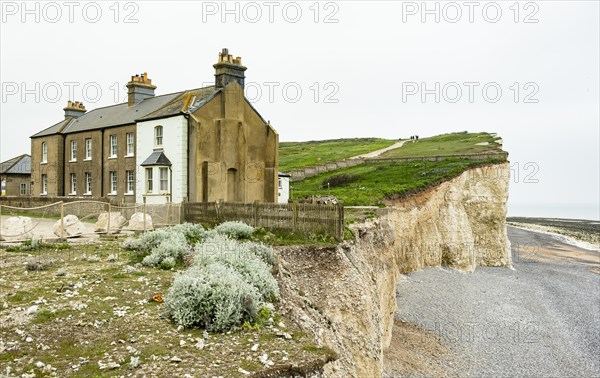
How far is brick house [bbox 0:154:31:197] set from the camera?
52375 millimetres

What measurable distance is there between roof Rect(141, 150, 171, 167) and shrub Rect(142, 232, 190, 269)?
15.6m

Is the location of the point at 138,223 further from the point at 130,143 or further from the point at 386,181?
the point at 386,181

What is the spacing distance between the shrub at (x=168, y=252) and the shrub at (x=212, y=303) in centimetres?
494

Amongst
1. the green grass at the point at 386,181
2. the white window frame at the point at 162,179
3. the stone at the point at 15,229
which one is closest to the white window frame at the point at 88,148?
the white window frame at the point at 162,179

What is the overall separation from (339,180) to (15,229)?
1998 inches

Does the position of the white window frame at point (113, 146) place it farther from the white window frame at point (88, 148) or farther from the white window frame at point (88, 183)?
the white window frame at point (88, 183)

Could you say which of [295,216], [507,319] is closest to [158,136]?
[295,216]

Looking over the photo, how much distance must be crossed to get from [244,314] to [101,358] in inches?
116

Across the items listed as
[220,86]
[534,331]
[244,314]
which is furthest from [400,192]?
[244,314]

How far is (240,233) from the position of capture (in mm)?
19891

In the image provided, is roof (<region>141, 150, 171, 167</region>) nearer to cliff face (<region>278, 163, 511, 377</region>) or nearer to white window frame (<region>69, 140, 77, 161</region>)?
white window frame (<region>69, 140, 77, 161</region>)

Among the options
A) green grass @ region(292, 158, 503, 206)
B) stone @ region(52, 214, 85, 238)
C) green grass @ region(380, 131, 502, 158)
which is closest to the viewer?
stone @ region(52, 214, 85, 238)

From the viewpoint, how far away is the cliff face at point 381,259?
48.3ft

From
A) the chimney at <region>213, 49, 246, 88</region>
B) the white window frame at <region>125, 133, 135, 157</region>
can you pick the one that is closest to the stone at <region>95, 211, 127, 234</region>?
the white window frame at <region>125, 133, 135, 157</region>
